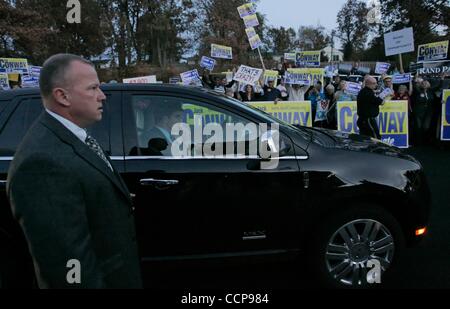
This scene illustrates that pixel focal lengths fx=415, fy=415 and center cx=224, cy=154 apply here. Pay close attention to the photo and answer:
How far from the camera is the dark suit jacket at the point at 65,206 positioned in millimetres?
1354

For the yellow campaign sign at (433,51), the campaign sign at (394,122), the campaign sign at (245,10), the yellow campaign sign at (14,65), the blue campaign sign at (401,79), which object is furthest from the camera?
the yellow campaign sign at (14,65)

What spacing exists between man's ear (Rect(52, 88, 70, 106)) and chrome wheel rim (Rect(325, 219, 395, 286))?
248cm

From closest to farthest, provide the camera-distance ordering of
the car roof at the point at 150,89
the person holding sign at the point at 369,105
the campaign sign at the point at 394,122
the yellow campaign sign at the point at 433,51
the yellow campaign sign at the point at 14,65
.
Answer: the car roof at the point at 150,89, the person holding sign at the point at 369,105, the campaign sign at the point at 394,122, the yellow campaign sign at the point at 433,51, the yellow campaign sign at the point at 14,65

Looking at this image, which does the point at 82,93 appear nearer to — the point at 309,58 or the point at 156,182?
the point at 156,182

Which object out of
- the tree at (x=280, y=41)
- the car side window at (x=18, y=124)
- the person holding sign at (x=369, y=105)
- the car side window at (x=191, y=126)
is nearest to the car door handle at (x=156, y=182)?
the car side window at (x=191, y=126)

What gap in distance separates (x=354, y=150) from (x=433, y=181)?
419 centimetres

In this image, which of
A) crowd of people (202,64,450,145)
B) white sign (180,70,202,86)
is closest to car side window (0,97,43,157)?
crowd of people (202,64,450,145)

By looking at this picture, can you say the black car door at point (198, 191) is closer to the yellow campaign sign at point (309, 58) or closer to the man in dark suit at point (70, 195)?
the man in dark suit at point (70, 195)

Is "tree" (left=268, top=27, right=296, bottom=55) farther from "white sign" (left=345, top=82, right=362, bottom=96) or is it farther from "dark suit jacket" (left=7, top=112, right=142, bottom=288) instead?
"dark suit jacket" (left=7, top=112, right=142, bottom=288)

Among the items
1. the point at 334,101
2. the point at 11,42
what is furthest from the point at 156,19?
the point at 334,101

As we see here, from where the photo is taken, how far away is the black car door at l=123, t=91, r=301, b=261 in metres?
3.00

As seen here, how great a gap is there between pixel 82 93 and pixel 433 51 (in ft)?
42.6

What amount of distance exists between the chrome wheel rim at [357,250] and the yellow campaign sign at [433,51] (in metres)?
10.2
